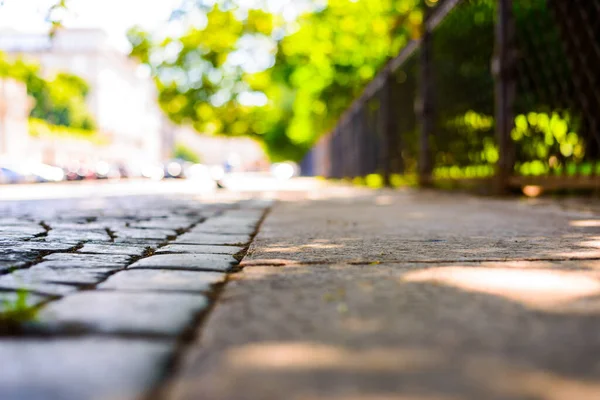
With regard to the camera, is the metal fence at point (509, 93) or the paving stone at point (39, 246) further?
the metal fence at point (509, 93)

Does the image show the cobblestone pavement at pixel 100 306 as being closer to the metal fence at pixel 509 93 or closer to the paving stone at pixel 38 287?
the paving stone at pixel 38 287

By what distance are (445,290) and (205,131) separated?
121 ft

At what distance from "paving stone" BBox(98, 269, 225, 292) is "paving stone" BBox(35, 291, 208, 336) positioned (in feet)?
0.34

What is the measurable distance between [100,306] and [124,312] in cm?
11

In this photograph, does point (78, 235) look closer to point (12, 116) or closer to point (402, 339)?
point (402, 339)

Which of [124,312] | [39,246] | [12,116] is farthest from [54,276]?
[12,116]

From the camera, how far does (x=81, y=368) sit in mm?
1226

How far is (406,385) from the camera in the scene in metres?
1.14

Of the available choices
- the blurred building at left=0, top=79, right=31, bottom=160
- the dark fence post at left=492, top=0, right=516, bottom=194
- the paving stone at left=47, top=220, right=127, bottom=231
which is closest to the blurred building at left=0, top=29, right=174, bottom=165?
the blurred building at left=0, top=79, right=31, bottom=160

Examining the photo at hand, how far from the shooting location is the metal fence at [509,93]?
625 cm

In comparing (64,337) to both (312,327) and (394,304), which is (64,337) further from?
(394,304)

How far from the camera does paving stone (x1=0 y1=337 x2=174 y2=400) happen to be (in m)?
1.12

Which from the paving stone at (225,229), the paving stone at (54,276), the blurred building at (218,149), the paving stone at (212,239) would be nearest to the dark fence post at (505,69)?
the paving stone at (225,229)

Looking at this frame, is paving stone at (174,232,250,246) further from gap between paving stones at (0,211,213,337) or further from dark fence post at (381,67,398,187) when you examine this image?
dark fence post at (381,67,398,187)
